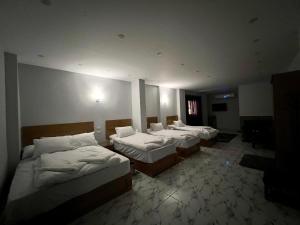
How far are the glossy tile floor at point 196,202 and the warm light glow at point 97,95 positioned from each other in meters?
2.54

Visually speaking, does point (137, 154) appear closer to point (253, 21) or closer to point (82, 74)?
point (82, 74)

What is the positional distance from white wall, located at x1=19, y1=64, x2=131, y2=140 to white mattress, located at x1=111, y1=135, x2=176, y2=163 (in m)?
1.23

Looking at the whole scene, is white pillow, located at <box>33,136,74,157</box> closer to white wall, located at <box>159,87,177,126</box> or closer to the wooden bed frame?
the wooden bed frame

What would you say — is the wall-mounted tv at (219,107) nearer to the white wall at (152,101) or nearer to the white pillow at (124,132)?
the white wall at (152,101)

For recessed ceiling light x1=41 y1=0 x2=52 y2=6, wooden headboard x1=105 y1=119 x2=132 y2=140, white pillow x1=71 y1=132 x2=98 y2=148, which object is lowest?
white pillow x1=71 y1=132 x2=98 y2=148

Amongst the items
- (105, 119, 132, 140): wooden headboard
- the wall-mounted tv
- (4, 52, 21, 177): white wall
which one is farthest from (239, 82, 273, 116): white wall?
(4, 52, 21, 177): white wall

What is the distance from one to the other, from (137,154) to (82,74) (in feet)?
9.09

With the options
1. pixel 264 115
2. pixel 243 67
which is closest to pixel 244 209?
pixel 243 67

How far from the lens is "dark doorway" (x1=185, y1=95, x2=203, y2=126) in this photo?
7.84 m

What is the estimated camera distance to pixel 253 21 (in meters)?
1.68

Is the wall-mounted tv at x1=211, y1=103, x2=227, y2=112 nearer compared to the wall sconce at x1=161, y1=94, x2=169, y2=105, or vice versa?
the wall sconce at x1=161, y1=94, x2=169, y2=105

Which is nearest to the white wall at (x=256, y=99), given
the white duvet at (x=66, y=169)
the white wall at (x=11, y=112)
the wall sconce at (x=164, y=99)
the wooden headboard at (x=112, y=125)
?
the wall sconce at (x=164, y=99)

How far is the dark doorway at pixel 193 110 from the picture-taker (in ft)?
25.7

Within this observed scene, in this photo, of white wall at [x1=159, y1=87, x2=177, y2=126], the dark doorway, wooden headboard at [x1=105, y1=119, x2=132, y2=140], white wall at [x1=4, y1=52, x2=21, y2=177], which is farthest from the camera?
the dark doorway
